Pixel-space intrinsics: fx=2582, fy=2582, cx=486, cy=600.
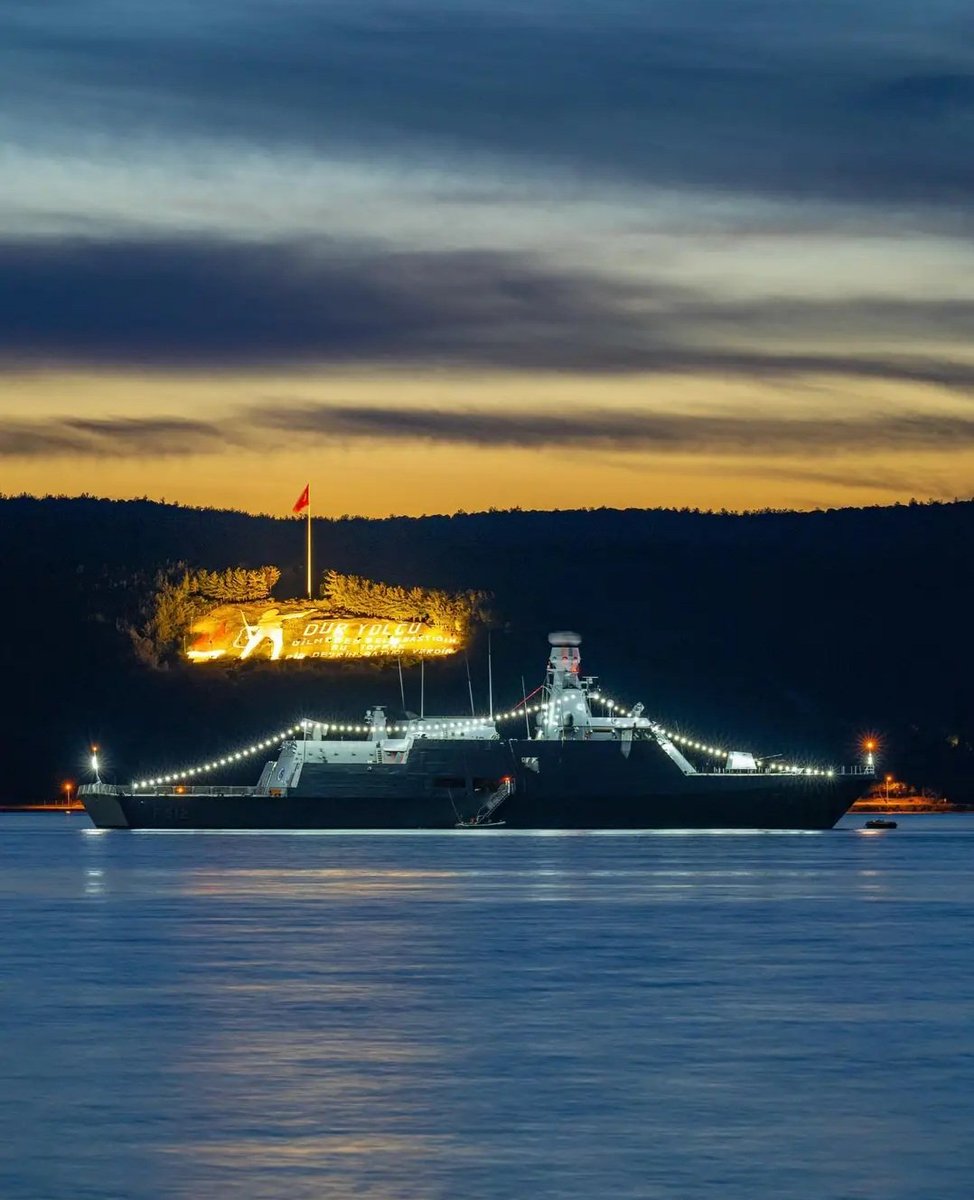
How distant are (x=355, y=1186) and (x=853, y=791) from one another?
98.2 m

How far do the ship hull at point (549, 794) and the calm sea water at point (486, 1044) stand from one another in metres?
45.8

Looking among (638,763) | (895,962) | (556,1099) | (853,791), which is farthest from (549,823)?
(556,1099)

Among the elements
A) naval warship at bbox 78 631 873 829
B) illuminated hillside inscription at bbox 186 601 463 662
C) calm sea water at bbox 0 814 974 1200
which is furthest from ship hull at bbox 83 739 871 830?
illuminated hillside inscription at bbox 186 601 463 662

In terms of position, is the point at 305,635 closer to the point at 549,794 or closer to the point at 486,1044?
the point at 549,794

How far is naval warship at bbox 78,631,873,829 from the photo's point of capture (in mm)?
112250

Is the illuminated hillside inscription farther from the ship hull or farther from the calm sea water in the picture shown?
the calm sea water

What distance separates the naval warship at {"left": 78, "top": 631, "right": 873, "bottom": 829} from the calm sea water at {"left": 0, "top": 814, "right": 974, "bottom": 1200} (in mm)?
45930

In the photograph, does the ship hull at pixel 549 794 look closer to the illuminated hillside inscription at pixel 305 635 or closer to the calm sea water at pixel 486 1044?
the calm sea water at pixel 486 1044

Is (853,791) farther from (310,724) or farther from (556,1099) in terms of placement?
(556,1099)

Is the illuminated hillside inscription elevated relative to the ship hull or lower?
elevated

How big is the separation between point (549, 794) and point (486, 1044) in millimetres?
81997

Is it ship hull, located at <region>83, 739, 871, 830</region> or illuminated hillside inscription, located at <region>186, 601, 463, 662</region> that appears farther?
illuminated hillside inscription, located at <region>186, 601, 463, 662</region>

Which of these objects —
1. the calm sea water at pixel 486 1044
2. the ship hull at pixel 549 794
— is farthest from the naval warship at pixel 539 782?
the calm sea water at pixel 486 1044

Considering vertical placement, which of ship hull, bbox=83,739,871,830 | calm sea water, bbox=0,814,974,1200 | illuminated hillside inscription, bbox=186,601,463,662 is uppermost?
illuminated hillside inscription, bbox=186,601,463,662
